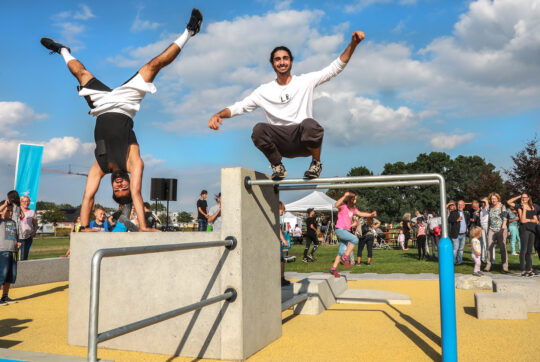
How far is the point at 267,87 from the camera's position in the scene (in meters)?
4.08

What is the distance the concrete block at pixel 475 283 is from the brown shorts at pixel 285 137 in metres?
5.01

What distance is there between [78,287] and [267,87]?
9.27ft

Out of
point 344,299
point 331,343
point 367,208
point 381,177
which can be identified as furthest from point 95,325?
point 367,208

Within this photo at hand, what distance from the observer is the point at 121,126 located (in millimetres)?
4320

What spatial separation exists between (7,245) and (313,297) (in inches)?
185

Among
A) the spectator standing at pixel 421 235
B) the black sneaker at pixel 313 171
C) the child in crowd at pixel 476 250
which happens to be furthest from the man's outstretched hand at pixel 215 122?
the spectator standing at pixel 421 235

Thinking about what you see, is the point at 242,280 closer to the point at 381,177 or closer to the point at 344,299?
the point at 381,177

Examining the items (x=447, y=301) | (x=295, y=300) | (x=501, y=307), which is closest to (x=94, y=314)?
(x=447, y=301)

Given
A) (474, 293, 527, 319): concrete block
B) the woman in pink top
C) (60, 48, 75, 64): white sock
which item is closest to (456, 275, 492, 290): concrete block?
the woman in pink top

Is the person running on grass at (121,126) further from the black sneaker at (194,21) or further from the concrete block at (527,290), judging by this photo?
the concrete block at (527,290)

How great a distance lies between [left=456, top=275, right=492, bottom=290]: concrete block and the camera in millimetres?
7055

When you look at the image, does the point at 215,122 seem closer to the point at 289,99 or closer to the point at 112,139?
the point at 289,99

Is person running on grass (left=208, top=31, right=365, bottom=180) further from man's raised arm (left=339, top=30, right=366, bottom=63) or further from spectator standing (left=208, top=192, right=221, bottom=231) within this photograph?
spectator standing (left=208, top=192, right=221, bottom=231)

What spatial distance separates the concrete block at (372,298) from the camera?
19.2 feet
